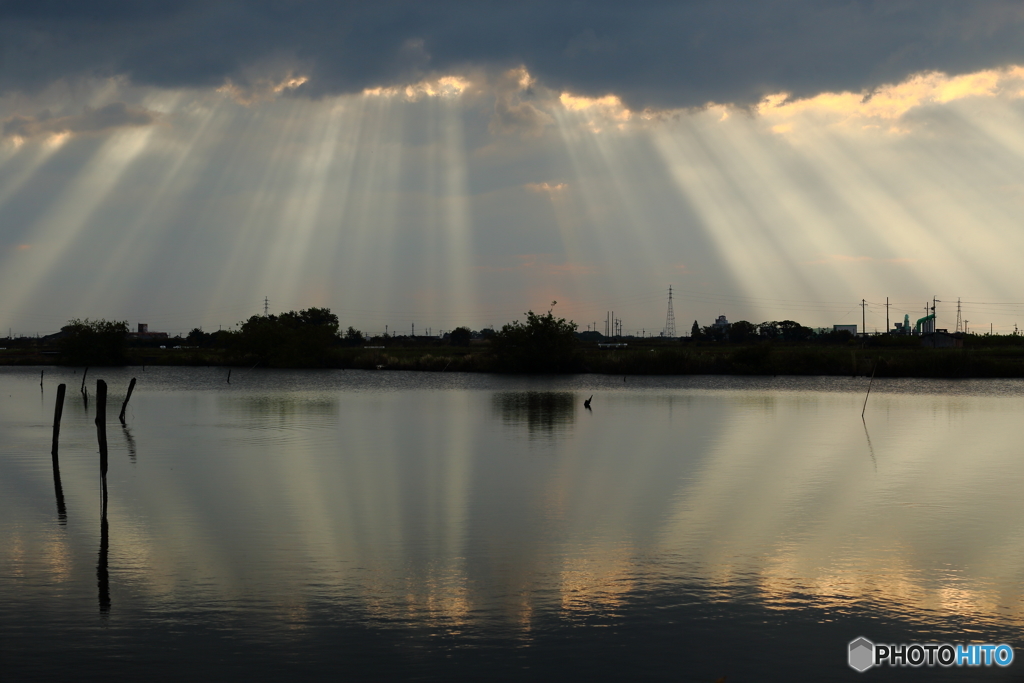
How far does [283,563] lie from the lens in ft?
51.5

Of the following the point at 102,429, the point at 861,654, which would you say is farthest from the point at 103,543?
the point at 861,654

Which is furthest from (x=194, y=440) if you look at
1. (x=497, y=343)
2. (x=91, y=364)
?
(x=91, y=364)

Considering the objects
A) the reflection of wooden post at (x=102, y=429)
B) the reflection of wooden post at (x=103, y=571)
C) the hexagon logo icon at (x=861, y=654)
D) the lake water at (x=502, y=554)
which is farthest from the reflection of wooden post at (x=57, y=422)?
the hexagon logo icon at (x=861, y=654)

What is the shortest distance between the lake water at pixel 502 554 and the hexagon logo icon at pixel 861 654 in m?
0.14

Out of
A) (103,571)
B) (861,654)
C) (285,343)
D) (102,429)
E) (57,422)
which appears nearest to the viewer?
(861,654)

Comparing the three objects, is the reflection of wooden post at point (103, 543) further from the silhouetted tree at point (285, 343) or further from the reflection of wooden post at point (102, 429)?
the silhouetted tree at point (285, 343)

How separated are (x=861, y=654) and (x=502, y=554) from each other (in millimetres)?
6800

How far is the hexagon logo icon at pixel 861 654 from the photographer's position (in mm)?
11141

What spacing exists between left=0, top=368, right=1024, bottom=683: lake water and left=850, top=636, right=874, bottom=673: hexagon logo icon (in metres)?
0.14

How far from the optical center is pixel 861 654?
1145cm

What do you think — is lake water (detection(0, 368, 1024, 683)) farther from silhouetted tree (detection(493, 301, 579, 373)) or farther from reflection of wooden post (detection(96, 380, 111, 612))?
silhouetted tree (detection(493, 301, 579, 373))

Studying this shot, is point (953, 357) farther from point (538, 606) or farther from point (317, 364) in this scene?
point (538, 606)

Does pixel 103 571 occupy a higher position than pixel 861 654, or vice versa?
pixel 103 571

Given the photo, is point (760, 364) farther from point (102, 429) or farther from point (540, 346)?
point (102, 429)
